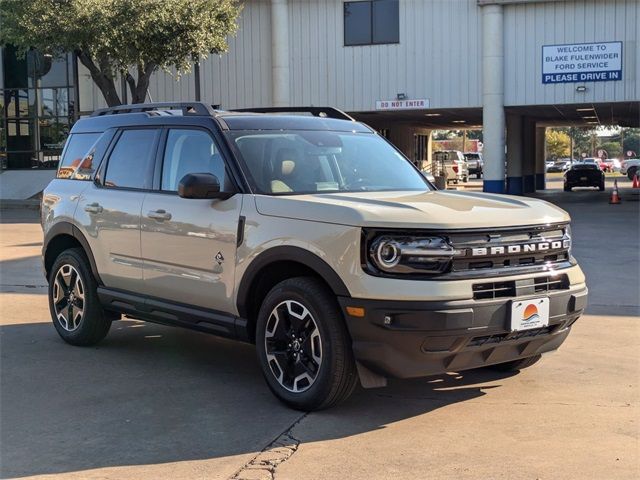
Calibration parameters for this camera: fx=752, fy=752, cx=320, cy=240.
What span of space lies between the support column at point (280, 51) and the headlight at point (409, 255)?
2245 centimetres

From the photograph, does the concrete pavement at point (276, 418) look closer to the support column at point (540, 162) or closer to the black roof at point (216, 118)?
the black roof at point (216, 118)

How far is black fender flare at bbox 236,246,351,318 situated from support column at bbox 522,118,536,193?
30.0 m

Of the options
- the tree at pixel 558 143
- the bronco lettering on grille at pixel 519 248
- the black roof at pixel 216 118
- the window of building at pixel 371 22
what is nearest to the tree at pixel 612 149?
the tree at pixel 558 143

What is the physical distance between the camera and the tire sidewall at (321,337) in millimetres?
4539

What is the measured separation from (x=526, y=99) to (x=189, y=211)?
21006 millimetres

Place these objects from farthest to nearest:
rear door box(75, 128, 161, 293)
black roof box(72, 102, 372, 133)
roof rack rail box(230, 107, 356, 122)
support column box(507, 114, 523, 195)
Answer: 1. support column box(507, 114, 523, 195)
2. roof rack rail box(230, 107, 356, 122)
3. rear door box(75, 128, 161, 293)
4. black roof box(72, 102, 372, 133)

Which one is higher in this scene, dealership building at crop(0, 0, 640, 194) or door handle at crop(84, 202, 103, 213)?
dealership building at crop(0, 0, 640, 194)

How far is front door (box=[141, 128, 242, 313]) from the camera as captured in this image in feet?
17.1

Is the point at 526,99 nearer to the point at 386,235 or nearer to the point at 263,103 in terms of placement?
the point at 263,103

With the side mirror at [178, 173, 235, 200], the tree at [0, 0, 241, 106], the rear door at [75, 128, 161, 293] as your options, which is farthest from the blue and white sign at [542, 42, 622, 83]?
the side mirror at [178, 173, 235, 200]

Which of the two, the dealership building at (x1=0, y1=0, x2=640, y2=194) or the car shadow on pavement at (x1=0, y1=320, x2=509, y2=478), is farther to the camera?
the dealership building at (x1=0, y1=0, x2=640, y2=194)

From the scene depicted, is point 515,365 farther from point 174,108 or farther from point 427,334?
point 174,108

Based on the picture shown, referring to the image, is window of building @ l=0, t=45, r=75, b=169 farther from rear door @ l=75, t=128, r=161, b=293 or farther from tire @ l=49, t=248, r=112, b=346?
rear door @ l=75, t=128, r=161, b=293

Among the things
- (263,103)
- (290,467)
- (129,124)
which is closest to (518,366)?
(290,467)
